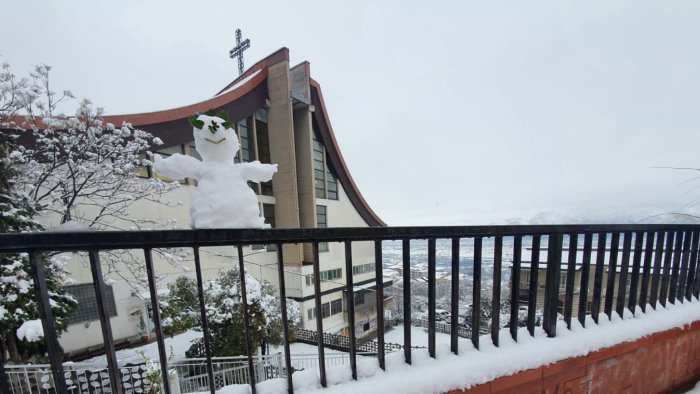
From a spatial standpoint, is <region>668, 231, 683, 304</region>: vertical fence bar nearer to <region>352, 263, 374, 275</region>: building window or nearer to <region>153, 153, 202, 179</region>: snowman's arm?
<region>153, 153, 202, 179</region>: snowman's arm

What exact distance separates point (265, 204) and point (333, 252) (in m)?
4.28

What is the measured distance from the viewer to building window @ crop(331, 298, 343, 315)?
14.0 meters

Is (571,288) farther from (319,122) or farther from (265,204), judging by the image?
(319,122)

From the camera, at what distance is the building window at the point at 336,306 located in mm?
13998

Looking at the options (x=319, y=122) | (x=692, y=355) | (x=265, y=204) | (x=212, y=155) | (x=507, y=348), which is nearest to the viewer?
(x=212, y=155)

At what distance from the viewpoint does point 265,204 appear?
44.8 ft

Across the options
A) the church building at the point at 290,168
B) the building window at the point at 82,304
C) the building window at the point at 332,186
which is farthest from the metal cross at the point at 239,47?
the building window at the point at 82,304

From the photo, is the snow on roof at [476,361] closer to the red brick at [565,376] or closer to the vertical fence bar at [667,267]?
the red brick at [565,376]

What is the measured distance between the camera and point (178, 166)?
1.35 metres

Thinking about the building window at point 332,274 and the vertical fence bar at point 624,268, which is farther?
the building window at point 332,274

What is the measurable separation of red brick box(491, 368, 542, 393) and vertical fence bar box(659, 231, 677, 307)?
1765mm

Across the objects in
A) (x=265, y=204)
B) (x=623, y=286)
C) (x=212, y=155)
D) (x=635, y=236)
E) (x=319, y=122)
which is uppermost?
(x=319, y=122)

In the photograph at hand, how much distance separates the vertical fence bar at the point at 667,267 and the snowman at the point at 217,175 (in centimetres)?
329

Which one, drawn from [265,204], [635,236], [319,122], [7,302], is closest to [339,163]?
[319,122]
